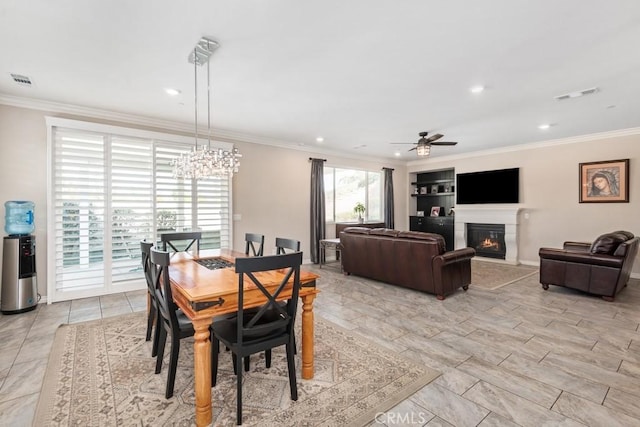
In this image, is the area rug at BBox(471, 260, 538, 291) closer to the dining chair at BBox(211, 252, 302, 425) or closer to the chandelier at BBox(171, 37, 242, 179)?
the dining chair at BBox(211, 252, 302, 425)

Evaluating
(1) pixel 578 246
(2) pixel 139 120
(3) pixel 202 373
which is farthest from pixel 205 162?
(1) pixel 578 246

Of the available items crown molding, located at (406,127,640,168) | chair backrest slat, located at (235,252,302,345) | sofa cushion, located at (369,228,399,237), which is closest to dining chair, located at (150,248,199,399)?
chair backrest slat, located at (235,252,302,345)

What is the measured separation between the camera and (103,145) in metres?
4.39

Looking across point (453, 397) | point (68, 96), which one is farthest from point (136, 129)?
point (453, 397)

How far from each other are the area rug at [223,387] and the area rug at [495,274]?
3.26 metres

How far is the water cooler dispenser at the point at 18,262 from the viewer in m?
3.64

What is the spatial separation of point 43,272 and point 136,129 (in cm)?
240

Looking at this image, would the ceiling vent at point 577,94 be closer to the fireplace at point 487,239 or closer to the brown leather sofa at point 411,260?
the brown leather sofa at point 411,260

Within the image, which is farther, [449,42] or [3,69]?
[3,69]

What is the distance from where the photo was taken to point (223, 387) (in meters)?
2.21

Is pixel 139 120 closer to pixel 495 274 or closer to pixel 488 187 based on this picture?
pixel 495 274

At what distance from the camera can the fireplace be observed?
281 inches

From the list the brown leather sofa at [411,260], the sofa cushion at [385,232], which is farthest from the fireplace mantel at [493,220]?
the sofa cushion at [385,232]

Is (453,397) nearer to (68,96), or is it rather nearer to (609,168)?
(68,96)
